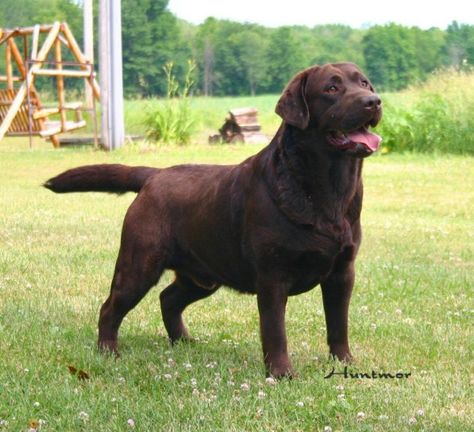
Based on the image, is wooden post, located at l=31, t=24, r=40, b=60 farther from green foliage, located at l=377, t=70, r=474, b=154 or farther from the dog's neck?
the dog's neck

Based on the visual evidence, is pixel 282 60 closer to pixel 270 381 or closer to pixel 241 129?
pixel 241 129

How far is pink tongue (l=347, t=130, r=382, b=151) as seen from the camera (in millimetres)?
4535

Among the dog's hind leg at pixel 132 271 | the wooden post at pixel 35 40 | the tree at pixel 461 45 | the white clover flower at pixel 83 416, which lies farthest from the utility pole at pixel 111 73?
the white clover flower at pixel 83 416

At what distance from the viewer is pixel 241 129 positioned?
23453mm

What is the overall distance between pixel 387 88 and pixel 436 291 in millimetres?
18868

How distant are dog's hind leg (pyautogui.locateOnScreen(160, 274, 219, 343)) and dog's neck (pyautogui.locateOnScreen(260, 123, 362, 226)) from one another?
1.24 m

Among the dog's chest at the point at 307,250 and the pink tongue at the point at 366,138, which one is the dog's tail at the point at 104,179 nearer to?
the dog's chest at the point at 307,250

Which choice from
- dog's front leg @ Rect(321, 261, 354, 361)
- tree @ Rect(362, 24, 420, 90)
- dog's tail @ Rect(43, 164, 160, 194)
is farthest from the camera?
tree @ Rect(362, 24, 420, 90)

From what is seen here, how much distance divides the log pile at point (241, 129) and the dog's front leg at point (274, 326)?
1860 centimetres

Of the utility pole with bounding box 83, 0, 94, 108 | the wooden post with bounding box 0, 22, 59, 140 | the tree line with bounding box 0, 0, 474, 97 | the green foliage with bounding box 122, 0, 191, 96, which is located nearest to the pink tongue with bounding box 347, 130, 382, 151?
the wooden post with bounding box 0, 22, 59, 140

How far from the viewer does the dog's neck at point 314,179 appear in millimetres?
4676

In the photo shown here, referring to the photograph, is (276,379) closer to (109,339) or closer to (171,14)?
(109,339)

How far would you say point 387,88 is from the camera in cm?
2559

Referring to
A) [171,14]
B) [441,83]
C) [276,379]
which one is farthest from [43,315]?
[171,14]
